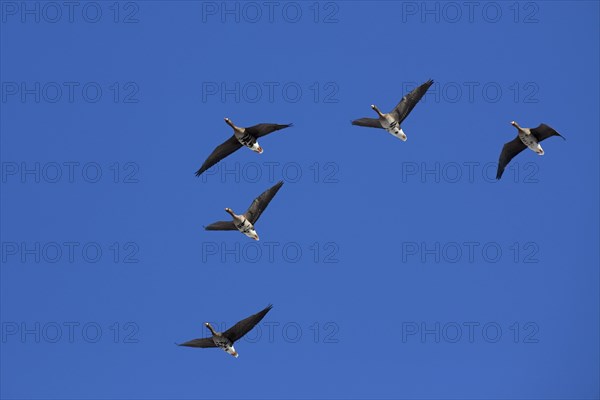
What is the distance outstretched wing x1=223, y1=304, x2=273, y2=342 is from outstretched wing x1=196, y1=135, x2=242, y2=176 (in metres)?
13.4

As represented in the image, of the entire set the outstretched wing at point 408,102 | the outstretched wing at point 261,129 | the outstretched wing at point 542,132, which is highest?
the outstretched wing at point 408,102

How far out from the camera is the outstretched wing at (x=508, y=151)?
92.0 metres

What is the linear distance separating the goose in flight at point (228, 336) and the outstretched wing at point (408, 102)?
66.7ft

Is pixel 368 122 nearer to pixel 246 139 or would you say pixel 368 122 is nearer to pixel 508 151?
pixel 246 139

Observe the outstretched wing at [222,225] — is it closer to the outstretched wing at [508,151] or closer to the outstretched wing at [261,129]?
the outstretched wing at [261,129]

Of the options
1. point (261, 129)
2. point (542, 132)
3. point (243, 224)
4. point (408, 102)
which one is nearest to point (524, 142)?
point (542, 132)

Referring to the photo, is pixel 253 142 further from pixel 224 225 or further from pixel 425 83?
pixel 425 83

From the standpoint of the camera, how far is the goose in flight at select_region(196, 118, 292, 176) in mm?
88750

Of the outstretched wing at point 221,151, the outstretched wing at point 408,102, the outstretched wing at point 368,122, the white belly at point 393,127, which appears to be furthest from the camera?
the outstretched wing at point 221,151

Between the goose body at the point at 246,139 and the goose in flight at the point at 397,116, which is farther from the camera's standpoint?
the goose body at the point at 246,139

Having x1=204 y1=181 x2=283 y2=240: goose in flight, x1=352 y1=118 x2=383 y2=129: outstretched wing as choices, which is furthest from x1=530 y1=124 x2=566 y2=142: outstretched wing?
x1=204 y1=181 x2=283 y2=240: goose in flight

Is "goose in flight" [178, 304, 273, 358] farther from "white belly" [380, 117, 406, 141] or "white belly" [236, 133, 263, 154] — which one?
"white belly" [380, 117, 406, 141]

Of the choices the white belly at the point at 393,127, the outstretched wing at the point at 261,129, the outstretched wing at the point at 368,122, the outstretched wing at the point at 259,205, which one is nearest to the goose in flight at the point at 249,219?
the outstretched wing at the point at 259,205

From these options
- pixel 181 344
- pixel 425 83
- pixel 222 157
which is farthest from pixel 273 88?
pixel 181 344
